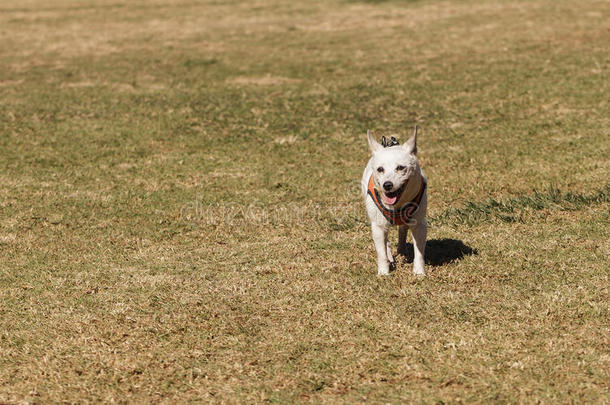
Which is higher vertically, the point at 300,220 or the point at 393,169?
the point at 393,169

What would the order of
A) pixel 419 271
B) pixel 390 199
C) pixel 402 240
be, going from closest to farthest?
pixel 390 199
pixel 419 271
pixel 402 240

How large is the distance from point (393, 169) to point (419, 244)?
4.40ft

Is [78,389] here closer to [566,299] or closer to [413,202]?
[413,202]

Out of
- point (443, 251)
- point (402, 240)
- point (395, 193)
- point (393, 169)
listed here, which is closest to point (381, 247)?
point (402, 240)

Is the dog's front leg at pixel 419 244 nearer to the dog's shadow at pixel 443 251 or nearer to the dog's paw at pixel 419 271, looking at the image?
the dog's paw at pixel 419 271

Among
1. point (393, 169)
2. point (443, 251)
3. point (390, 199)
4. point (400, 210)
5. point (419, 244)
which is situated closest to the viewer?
point (393, 169)

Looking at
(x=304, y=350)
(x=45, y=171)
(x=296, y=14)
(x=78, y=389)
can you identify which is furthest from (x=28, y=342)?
(x=296, y=14)

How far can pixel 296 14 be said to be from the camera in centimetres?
3033

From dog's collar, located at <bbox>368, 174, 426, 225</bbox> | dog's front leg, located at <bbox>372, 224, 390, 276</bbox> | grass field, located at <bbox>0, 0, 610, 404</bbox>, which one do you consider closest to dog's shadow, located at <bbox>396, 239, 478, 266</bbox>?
grass field, located at <bbox>0, 0, 610, 404</bbox>

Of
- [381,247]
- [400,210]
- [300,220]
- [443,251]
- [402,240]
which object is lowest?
[300,220]

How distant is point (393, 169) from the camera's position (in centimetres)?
770

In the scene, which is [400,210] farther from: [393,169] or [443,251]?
[443,251]

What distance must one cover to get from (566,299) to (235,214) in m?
5.97

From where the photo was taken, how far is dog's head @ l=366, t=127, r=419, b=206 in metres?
7.70
